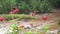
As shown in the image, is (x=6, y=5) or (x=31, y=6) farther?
(x=31, y=6)

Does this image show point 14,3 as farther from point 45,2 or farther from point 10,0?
point 45,2

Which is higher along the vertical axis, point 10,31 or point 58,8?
point 10,31

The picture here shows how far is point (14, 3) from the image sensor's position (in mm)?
12508

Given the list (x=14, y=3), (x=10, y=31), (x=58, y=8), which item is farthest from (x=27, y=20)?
(x=10, y=31)

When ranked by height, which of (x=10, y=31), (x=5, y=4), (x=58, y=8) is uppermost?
(x=10, y=31)

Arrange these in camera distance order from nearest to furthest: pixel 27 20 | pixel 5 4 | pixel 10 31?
pixel 10 31 → pixel 27 20 → pixel 5 4

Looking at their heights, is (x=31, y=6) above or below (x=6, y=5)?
below

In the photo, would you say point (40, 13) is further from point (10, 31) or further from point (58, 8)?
point (10, 31)

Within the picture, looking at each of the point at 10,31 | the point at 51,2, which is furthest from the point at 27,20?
the point at 10,31

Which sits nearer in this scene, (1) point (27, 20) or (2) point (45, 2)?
(1) point (27, 20)

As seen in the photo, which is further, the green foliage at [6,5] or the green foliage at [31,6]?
the green foliage at [31,6]

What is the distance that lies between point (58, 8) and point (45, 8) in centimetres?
236

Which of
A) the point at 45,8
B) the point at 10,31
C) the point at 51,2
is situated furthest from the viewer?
the point at 51,2

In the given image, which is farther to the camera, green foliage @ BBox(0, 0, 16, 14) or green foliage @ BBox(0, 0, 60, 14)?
green foliage @ BBox(0, 0, 60, 14)
